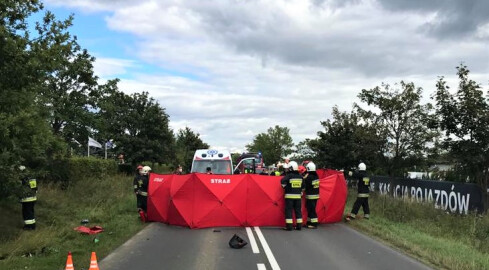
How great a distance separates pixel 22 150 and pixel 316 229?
789 centimetres

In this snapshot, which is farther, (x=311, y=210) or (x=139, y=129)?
(x=139, y=129)

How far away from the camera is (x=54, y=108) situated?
20250 millimetres

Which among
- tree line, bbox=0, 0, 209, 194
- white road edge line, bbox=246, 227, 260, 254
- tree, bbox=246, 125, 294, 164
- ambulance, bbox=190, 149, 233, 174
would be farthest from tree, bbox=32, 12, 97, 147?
tree, bbox=246, 125, 294, 164

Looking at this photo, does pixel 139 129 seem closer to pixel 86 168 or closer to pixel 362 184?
pixel 86 168

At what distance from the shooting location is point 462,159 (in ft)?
52.9

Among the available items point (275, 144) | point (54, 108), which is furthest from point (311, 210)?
point (275, 144)

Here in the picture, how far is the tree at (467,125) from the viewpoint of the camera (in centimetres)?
1568

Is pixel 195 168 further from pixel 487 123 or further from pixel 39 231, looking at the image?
pixel 487 123

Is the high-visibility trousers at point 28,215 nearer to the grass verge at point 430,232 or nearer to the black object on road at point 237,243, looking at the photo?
the black object on road at point 237,243

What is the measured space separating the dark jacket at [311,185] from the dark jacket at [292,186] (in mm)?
442

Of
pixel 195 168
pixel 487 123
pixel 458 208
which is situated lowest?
pixel 458 208

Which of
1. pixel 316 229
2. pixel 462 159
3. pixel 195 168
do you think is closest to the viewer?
pixel 316 229

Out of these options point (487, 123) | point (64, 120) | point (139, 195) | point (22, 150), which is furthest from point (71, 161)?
point (487, 123)

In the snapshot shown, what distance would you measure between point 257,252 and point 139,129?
2616 centimetres
